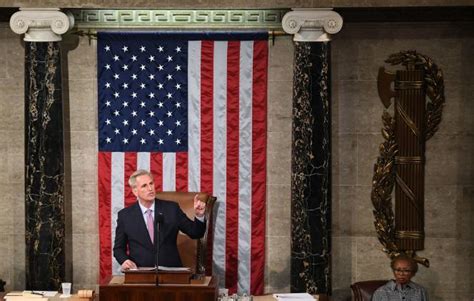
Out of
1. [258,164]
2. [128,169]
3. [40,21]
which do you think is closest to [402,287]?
[258,164]

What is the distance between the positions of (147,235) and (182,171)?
90.7 inches

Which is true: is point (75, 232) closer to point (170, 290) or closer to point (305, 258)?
point (305, 258)

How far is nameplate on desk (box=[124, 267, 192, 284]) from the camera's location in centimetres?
955

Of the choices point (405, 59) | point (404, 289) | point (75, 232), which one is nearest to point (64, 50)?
point (75, 232)

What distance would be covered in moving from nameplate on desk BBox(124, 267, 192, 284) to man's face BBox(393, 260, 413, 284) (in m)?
2.52

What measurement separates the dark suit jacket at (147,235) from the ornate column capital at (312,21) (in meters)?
2.84

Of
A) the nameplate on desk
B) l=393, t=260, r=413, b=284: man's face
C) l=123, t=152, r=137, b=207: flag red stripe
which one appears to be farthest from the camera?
l=123, t=152, r=137, b=207: flag red stripe

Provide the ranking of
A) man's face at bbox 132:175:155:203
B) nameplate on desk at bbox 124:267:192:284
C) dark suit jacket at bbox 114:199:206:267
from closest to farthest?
nameplate on desk at bbox 124:267:192:284 < man's face at bbox 132:175:155:203 < dark suit jacket at bbox 114:199:206:267

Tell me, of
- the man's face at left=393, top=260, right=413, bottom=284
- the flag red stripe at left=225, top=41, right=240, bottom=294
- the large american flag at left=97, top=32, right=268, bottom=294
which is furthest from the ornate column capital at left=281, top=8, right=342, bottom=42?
the man's face at left=393, top=260, right=413, bottom=284

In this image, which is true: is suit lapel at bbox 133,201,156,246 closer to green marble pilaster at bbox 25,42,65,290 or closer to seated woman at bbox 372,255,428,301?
green marble pilaster at bbox 25,42,65,290

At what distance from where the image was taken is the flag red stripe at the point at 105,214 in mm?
12789

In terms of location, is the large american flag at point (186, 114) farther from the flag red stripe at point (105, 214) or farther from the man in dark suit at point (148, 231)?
the man in dark suit at point (148, 231)

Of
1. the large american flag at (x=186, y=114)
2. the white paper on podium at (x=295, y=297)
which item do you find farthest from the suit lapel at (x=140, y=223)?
the large american flag at (x=186, y=114)

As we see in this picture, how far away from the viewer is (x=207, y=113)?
1273 centimetres
